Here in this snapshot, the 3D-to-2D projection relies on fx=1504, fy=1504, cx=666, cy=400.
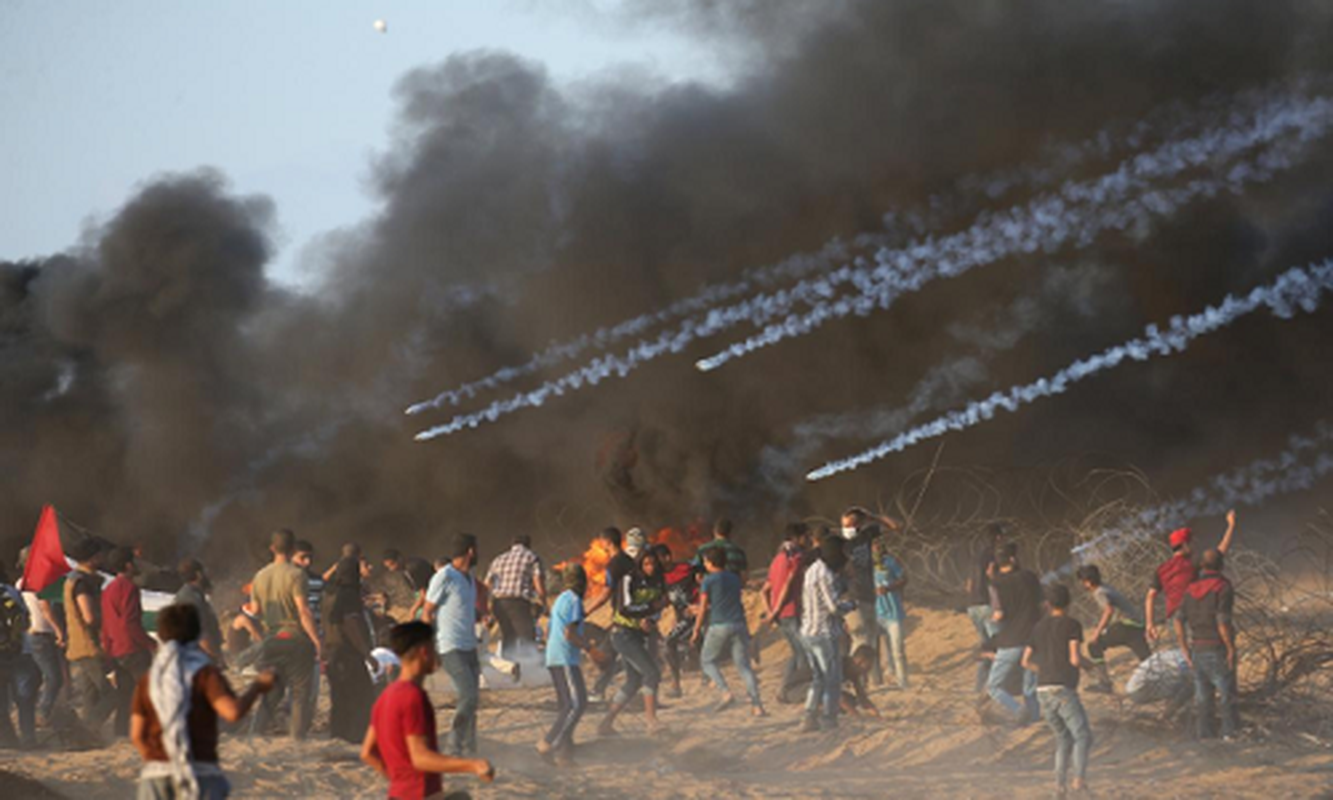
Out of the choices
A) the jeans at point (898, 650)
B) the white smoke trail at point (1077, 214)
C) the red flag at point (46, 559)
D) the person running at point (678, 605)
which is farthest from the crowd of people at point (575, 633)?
the white smoke trail at point (1077, 214)

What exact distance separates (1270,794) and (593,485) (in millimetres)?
20346

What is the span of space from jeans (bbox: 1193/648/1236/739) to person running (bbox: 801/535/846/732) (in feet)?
10.2

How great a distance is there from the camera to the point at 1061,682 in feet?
36.4

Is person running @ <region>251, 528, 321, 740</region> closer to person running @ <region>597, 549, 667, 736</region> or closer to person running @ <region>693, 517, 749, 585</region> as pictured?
person running @ <region>597, 549, 667, 736</region>

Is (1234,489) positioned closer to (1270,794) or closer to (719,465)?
(719,465)

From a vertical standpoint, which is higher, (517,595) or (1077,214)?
(1077,214)

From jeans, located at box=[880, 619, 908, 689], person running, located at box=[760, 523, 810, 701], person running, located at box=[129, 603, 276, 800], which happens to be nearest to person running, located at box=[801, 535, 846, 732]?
person running, located at box=[760, 523, 810, 701]

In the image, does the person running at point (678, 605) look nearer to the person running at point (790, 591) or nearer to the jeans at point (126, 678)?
the person running at point (790, 591)

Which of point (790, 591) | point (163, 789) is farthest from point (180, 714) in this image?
point (790, 591)

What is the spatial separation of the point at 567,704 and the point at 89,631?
4.11m

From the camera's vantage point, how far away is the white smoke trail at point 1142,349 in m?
28.8

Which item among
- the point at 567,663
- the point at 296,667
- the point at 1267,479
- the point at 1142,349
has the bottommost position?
the point at 567,663

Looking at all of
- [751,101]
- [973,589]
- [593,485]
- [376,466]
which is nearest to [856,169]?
[751,101]

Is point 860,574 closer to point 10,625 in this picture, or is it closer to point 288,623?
point 288,623
